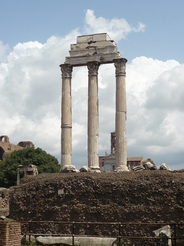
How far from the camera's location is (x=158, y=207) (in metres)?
16.8

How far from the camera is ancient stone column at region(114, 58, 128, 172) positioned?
2802 centimetres

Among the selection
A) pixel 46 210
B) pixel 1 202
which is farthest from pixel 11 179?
pixel 46 210

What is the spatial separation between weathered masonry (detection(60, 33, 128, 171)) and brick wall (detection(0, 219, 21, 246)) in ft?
49.1

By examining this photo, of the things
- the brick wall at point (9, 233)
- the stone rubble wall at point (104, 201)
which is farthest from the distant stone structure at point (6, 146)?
the brick wall at point (9, 233)

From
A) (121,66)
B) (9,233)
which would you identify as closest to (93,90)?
(121,66)

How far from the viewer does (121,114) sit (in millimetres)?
28391

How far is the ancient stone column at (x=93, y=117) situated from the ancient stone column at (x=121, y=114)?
1.34m

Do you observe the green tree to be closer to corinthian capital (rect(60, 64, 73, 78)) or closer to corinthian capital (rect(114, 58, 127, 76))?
corinthian capital (rect(60, 64, 73, 78))

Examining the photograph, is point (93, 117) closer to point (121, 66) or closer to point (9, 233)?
point (121, 66)

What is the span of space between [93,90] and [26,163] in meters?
25.0

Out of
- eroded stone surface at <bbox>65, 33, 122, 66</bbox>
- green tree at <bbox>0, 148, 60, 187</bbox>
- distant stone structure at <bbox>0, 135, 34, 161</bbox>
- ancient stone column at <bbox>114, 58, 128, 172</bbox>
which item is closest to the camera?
ancient stone column at <bbox>114, 58, 128, 172</bbox>

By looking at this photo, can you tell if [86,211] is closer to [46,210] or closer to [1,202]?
[46,210]

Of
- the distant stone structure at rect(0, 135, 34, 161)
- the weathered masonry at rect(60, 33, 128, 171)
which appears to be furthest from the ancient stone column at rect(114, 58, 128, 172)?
the distant stone structure at rect(0, 135, 34, 161)

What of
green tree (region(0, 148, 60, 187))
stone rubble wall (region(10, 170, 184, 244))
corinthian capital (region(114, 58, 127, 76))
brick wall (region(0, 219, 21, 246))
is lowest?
brick wall (region(0, 219, 21, 246))
